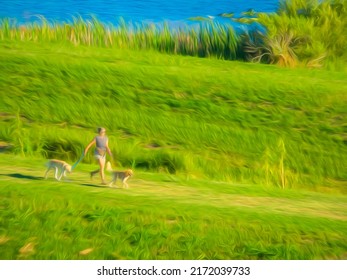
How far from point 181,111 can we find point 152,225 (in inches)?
98.3

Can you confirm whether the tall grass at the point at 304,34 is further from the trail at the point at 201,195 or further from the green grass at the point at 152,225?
the green grass at the point at 152,225

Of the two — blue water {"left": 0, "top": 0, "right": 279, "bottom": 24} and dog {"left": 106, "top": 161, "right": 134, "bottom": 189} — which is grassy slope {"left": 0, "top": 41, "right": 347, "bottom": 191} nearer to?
blue water {"left": 0, "top": 0, "right": 279, "bottom": 24}

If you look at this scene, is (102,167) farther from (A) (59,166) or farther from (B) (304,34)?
(B) (304,34)

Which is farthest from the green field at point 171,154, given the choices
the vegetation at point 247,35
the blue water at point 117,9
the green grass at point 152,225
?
the blue water at point 117,9

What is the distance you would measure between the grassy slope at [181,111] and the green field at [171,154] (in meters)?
0.01

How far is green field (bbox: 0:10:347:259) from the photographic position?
20.5 ft

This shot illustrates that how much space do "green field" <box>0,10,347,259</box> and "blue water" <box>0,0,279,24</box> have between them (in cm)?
38

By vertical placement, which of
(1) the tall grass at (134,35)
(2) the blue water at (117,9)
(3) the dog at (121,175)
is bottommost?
(3) the dog at (121,175)

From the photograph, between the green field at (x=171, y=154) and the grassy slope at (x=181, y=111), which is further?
the grassy slope at (x=181, y=111)

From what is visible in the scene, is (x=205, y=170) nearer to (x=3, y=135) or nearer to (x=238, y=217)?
(x=238, y=217)

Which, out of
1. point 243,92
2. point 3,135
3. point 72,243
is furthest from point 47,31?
point 72,243

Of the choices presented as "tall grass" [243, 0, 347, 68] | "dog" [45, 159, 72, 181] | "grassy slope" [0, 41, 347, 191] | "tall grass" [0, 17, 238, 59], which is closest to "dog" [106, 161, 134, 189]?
"dog" [45, 159, 72, 181]

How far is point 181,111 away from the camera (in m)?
8.57

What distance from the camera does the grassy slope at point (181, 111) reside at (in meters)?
7.99
